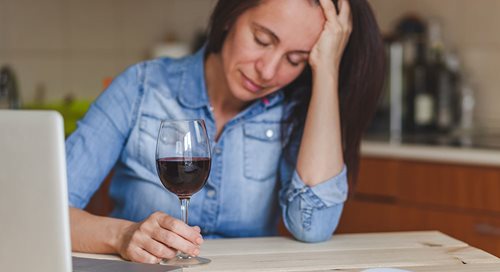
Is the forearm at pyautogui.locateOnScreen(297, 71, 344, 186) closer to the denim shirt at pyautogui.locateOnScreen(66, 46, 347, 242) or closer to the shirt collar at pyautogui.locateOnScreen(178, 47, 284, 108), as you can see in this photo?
the denim shirt at pyautogui.locateOnScreen(66, 46, 347, 242)

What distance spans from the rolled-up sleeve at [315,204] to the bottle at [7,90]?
1.79 meters

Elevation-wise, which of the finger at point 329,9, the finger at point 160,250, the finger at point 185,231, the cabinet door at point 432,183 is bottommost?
the cabinet door at point 432,183

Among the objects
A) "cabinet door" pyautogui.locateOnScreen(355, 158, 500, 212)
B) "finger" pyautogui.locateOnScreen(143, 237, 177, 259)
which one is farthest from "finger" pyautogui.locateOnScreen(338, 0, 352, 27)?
"cabinet door" pyautogui.locateOnScreen(355, 158, 500, 212)

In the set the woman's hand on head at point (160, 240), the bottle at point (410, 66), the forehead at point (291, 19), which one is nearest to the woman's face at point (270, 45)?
the forehead at point (291, 19)

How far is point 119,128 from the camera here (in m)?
1.78

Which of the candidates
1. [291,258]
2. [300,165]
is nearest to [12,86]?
[300,165]

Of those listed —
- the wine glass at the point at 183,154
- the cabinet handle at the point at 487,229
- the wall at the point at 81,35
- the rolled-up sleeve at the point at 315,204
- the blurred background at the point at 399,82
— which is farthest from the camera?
the wall at the point at 81,35

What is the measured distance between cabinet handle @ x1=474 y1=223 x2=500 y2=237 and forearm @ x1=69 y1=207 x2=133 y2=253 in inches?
55.0

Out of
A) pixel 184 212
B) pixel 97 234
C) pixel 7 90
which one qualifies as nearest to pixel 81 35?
pixel 7 90

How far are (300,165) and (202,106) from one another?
0.84 ft

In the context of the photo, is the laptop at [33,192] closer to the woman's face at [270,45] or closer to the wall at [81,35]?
the woman's face at [270,45]

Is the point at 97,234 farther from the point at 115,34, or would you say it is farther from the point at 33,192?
the point at 115,34

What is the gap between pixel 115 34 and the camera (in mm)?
3752

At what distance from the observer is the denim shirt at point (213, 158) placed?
5.71 feet
